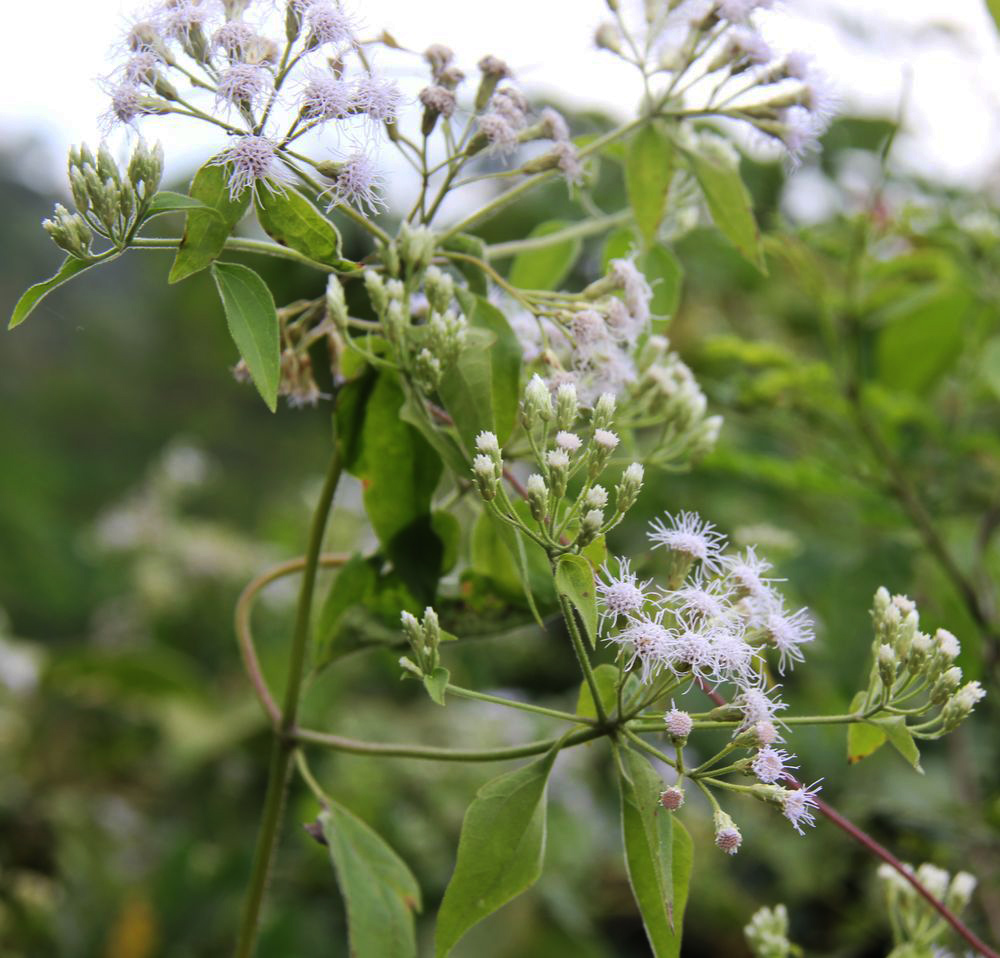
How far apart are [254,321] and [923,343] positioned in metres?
1.04

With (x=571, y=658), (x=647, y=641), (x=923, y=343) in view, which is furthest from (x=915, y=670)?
(x=571, y=658)

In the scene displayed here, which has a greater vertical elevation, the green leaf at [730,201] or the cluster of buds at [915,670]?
the green leaf at [730,201]

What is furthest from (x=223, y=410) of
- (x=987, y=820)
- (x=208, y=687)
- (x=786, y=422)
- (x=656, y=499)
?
(x=987, y=820)

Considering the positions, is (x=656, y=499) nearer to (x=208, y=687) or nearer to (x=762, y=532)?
(x=762, y=532)

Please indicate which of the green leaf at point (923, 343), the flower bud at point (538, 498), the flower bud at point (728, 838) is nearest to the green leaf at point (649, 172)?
the flower bud at point (538, 498)

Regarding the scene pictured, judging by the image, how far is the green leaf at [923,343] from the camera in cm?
128

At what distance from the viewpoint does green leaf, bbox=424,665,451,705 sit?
1.52 feet

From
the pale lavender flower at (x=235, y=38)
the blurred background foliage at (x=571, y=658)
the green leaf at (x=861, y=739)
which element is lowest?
the blurred background foliage at (x=571, y=658)

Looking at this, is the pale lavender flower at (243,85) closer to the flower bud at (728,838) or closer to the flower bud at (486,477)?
the flower bud at (486,477)

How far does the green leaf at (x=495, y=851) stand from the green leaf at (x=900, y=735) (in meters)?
0.15

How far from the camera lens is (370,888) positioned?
605 mm

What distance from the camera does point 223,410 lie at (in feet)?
11.1

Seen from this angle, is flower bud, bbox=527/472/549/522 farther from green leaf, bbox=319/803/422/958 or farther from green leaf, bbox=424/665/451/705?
green leaf, bbox=319/803/422/958

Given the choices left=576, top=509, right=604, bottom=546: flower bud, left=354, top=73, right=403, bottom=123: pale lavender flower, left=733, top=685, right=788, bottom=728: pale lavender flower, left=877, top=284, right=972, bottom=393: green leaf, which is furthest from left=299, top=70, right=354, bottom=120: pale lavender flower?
left=877, top=284, right=972, bottom=393: green leaf
